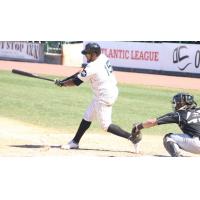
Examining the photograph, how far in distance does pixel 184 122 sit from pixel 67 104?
9653 millimetres

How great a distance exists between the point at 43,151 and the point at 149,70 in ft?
87.8

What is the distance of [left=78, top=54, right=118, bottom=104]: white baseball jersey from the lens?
7672 mm

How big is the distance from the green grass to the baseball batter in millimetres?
4630

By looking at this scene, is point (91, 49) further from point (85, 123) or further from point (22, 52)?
point (22, 52)

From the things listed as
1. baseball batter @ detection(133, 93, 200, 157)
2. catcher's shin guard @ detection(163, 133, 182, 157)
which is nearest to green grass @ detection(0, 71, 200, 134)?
catcher's shin guard @ detection(163, 133, 182, 157)

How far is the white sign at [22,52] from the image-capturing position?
40.8m

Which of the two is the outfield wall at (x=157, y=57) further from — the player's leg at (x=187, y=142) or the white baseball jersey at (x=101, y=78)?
the player's leg at (x=187, y=142)

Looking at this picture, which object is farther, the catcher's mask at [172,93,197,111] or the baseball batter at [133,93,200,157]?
the catcher's mask at [172,93,197,111]

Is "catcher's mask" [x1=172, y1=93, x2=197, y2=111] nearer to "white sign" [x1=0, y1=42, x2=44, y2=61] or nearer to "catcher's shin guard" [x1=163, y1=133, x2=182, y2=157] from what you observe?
"catcher's shin guard" [x1=163, y1=133, x2=182, y2=157]

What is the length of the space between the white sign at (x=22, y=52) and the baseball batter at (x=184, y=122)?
33.9 metres

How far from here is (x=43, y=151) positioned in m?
7.99

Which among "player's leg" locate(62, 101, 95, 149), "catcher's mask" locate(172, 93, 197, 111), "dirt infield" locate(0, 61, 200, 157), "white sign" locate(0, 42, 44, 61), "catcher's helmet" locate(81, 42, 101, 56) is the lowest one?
"white sign" locate(0, 42, 44, 61)
